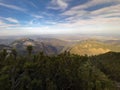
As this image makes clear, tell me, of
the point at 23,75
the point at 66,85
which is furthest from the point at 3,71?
the point at 66,85

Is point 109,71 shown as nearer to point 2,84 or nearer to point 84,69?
point 84,69

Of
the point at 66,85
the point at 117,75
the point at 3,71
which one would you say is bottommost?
the point at 117,75

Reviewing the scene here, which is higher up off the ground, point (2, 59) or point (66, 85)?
point (2, 59)

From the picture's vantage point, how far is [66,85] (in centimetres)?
11050

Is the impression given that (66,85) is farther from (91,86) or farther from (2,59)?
(2,59)

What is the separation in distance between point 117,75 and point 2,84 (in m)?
117

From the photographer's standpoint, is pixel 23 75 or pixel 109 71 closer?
pixel 23 75

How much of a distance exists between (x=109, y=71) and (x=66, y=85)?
82150mm

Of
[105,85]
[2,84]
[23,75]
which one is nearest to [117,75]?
[105,85]

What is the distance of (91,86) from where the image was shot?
104500 millimetres

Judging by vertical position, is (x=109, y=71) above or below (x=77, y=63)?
below

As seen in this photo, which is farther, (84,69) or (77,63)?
(77,63)

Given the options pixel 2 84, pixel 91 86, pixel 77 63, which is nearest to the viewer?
pixel 2 84

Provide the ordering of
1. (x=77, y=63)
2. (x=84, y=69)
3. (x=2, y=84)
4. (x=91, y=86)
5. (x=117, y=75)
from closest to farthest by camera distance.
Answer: (x=2, y=84)
(x=91, y=86)
(x=84, y=69)
(x=77, y=63)
(x=117, y=75)
